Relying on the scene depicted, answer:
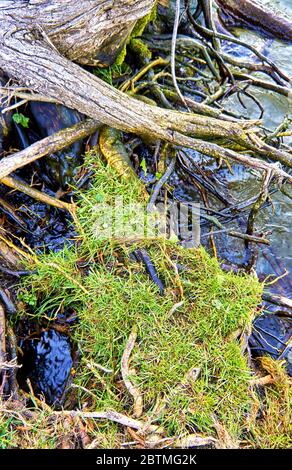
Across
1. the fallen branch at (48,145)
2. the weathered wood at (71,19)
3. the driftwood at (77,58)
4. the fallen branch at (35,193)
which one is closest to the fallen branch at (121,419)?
the fallen branch at (35,193)

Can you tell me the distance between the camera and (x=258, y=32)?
5703 mm

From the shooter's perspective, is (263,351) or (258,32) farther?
(258,32)

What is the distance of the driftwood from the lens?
9.63 ft

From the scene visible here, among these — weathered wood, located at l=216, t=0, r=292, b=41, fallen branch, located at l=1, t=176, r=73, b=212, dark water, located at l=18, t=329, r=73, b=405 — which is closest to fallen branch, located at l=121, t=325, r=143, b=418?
dark water, located at l=18, t=329, r=73, b=405

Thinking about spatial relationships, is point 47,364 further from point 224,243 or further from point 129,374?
point 224,243

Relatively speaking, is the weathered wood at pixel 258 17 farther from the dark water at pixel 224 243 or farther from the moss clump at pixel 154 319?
the moss clump at pixel 154 319

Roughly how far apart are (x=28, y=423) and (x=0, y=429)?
0.15 meters

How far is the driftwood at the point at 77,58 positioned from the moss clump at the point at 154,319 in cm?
50

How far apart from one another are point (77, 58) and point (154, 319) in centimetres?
200

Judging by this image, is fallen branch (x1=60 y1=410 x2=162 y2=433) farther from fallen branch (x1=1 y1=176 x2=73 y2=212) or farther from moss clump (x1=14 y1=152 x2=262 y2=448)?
fallen branch (x1=1 y1=176 x2=73 y2=212)

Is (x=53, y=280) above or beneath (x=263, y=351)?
above

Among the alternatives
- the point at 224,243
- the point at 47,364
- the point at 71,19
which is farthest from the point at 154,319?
the point at 71,19
